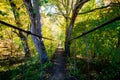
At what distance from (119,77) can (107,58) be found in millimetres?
2182

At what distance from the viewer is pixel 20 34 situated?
48.8 ft

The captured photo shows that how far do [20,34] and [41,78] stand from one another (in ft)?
21.8

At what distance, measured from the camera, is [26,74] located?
10531mm

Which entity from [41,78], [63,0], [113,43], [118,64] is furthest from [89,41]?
[63,0]

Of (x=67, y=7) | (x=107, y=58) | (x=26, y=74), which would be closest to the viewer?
(x=26, y=74)

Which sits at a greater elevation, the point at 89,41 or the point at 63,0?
the point at 63,0

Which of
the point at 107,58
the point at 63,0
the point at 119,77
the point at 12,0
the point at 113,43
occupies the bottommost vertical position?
the point at 119,77

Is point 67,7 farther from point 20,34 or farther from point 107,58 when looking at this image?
point 107,58

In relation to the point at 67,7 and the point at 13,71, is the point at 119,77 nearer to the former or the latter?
the point at 13,71

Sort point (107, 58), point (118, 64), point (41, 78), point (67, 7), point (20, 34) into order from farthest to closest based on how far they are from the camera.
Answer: point (67, 7), point (20, 34), point (107, 58), point (118, 64), point (41, 78)

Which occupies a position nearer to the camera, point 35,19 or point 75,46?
point 75,46

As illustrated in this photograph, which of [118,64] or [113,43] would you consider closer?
[118,64]

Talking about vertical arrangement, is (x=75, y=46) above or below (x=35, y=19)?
below

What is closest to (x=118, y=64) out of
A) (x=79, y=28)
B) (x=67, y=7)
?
(x=79, y=28)
